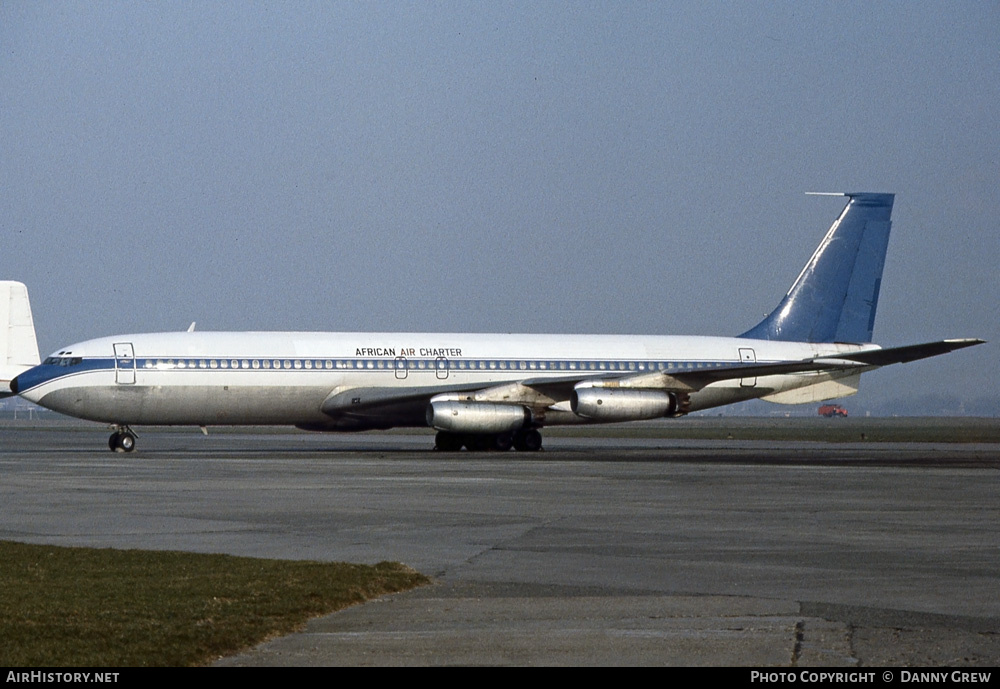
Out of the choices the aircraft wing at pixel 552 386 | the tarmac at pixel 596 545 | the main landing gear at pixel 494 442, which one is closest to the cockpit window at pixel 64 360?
the aircraft wing at pixel 552 386

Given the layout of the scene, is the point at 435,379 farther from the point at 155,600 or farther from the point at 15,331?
the point at 155,600

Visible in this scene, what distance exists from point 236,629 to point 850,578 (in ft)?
19.6

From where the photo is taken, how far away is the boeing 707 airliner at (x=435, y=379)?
41.4 metres

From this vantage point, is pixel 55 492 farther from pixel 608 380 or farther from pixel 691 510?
pixel 608 380

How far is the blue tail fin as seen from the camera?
50.4 m

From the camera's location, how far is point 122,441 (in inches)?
1654

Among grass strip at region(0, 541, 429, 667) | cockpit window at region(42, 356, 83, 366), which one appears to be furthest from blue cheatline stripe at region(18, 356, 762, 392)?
grass strip at region(0, 541, 429, 667)

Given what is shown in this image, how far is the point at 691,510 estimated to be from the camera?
20281 millimetres

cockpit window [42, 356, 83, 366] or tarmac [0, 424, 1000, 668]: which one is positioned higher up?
cockpit window [42, 356, 83, 366]

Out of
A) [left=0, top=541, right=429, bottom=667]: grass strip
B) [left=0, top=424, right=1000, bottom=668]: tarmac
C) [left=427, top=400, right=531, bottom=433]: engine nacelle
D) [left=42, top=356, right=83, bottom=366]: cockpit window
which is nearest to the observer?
[left=0, top=541, right=429, bottom=667]: grass strip

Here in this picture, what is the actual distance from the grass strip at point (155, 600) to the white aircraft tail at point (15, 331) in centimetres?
4979

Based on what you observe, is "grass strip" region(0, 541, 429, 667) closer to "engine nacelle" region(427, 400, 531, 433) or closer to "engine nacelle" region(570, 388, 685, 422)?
"engine nacelle" region(427, 400, 531, 433)

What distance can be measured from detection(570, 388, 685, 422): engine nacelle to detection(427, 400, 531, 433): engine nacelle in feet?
6.57

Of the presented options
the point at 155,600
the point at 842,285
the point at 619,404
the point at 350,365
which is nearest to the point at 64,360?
the point at 350,365
